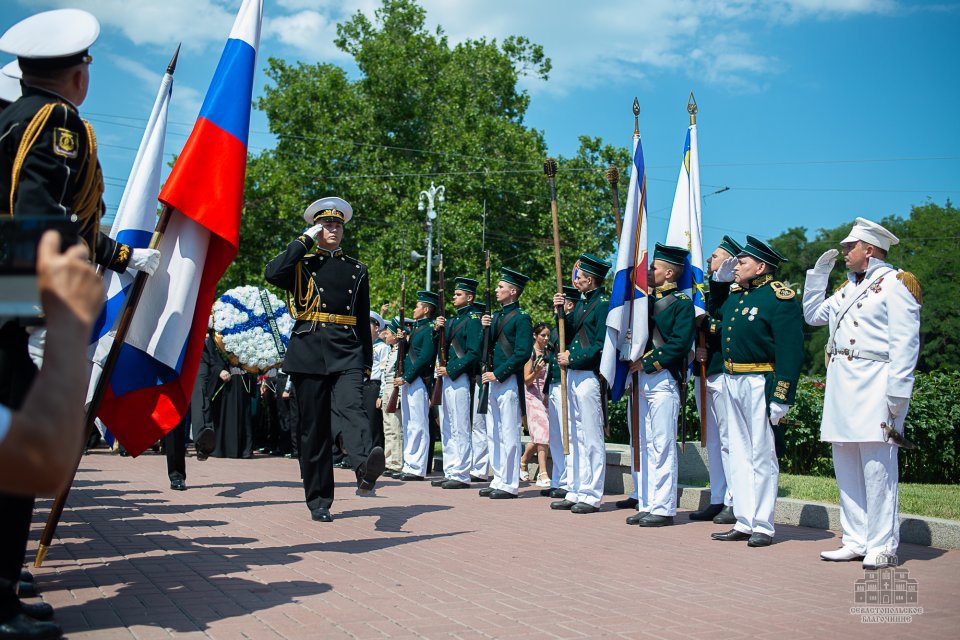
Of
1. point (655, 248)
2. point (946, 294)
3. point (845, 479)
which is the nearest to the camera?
point (845, 479)

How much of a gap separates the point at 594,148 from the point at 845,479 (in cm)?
3530

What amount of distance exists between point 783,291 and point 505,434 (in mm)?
4203

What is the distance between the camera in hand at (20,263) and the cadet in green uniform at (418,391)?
10.5 meters

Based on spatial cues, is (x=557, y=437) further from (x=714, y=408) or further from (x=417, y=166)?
(x=417, y=166)

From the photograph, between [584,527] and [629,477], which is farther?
[629,477]

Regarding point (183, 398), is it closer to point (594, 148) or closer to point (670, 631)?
point (670, 631)

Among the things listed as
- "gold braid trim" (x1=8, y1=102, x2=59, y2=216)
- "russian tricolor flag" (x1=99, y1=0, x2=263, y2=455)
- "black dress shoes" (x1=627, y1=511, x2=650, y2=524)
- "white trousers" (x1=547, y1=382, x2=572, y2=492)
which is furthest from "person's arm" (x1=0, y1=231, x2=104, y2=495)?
"white trousers" (x1=547, y1=382, x2=572, y2=492)

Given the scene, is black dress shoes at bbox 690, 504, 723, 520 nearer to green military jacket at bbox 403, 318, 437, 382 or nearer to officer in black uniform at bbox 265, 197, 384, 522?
officer in black uniform at bbox 265, 197, 384, 522

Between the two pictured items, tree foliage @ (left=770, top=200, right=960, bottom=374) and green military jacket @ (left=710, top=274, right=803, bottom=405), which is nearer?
green military jacket @ (left=710, top=274, right=803, bottom=405)

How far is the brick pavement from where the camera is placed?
14.3ft

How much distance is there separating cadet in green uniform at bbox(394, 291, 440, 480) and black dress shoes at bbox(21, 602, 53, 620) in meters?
8.53

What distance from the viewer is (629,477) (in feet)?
35.0

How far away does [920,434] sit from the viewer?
1169cm

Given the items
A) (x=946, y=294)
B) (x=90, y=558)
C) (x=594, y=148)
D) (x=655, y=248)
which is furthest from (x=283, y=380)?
(x=946, y=294)
